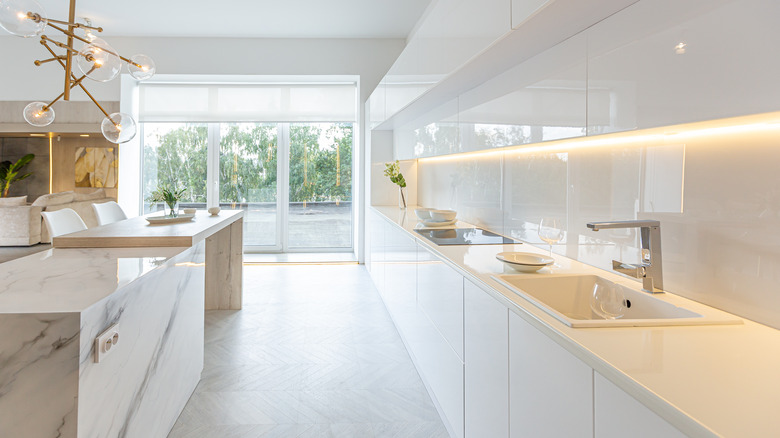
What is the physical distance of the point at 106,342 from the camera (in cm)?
136

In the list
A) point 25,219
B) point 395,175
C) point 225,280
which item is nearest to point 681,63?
point 395,175

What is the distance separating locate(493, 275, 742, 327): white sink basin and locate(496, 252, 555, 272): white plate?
0.25 ft

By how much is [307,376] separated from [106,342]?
4.99 ft

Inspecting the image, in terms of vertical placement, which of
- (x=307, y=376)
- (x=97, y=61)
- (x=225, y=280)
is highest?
(x=97, y=61)

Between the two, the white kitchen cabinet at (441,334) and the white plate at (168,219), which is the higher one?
the white plate at (168,219)

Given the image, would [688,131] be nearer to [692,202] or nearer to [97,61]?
[692,202]

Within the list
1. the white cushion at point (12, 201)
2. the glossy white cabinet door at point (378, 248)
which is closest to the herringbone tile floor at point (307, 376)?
the glossy white cabinet door at point (378, 248)

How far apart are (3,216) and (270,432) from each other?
5721 mm

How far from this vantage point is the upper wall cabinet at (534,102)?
1.69m

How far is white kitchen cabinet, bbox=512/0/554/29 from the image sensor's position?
57.0 inches

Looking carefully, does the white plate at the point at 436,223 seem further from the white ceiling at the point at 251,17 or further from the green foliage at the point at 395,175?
the white ceiling at the point at 251,17

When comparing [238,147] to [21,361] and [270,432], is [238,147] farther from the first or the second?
[21,361]

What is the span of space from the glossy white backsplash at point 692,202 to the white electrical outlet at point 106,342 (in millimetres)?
1776

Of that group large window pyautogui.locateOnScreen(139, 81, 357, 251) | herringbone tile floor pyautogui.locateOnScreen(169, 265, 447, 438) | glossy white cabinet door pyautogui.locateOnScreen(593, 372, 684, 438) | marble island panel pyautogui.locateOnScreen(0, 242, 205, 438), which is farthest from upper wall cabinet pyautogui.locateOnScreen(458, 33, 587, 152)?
large window pyautogui.locateOnScreen(139, 81, 357, 251)
